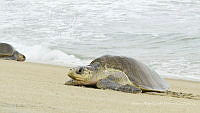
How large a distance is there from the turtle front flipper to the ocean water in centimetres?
264

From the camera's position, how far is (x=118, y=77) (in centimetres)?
456

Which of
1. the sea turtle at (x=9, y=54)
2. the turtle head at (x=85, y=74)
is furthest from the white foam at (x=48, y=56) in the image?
the turtle head at (x=85, y=74)

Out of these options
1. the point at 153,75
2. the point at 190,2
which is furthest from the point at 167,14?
the point at 153,75

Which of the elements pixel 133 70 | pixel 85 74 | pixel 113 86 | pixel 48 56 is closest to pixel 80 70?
pixel 85 74

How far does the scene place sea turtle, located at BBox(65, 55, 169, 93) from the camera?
4332 mm

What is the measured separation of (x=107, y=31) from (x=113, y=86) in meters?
8.26

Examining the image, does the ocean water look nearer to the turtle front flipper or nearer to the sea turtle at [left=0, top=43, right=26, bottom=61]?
the sea turtle at [left=0, top=43, right=26, bottom=61]

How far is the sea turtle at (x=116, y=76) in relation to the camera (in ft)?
14.2

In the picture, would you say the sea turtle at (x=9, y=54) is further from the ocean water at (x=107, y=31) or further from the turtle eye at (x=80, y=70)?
the turtle eye at (x=80, y=70)

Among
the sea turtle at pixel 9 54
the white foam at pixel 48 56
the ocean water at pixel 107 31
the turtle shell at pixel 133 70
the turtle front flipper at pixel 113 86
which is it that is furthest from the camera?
the ocean water at pixel 107 31

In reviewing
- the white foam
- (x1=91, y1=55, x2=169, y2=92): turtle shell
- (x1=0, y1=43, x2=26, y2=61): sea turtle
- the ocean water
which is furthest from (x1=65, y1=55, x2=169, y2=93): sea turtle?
(x1=0, y1=43, x2=26, y2=61): sea turtle

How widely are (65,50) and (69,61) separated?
1161 millimetres

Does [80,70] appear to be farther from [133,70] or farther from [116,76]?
[133,70]

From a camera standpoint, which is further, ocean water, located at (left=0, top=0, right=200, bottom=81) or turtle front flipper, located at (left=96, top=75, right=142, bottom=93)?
ocean water, located at (left=0, top=0, right=200, bottom=81)
